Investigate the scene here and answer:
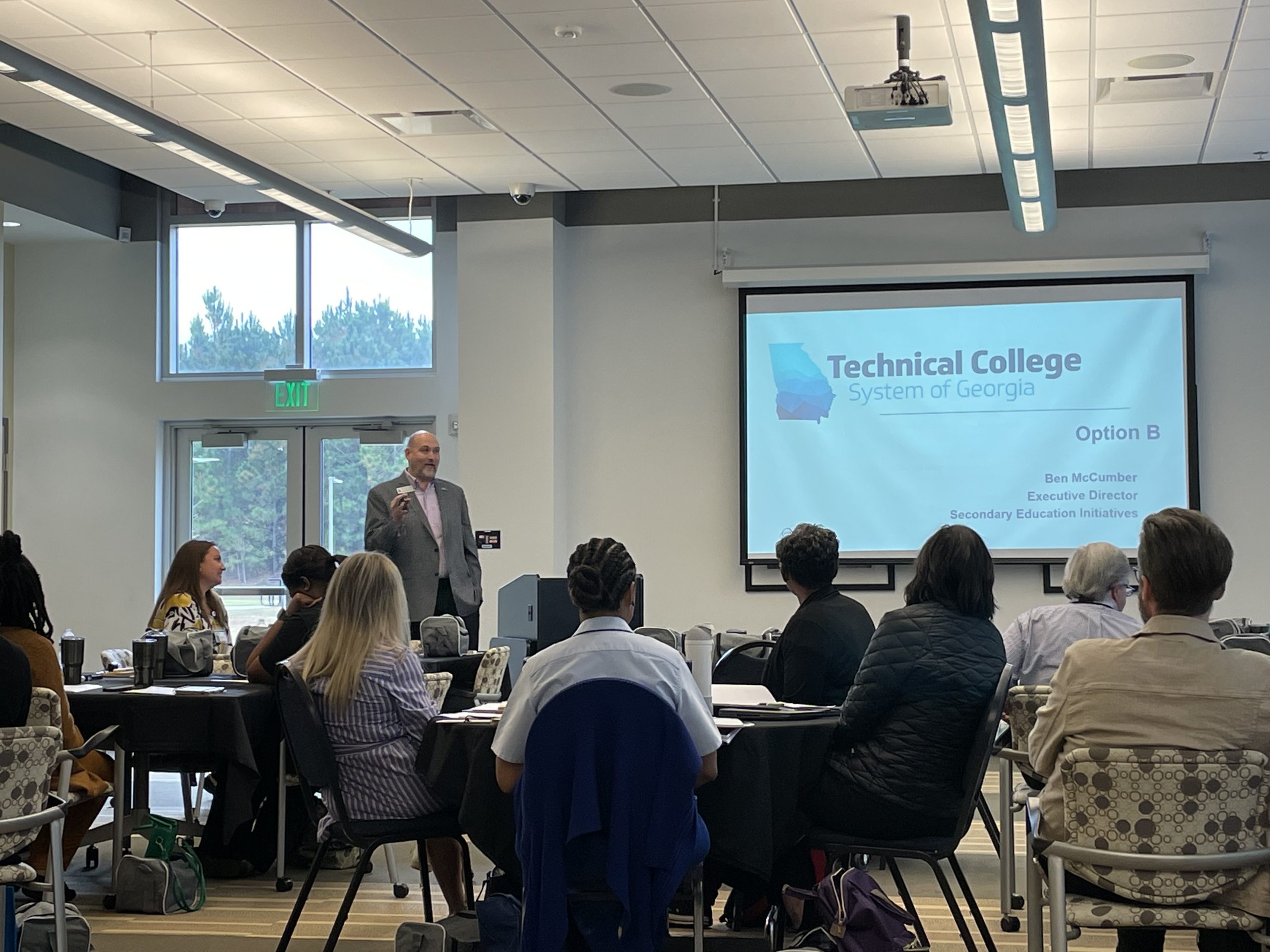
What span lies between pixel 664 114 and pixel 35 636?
14.2 ft

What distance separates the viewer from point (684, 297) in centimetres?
951

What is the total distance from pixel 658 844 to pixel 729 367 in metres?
6.55

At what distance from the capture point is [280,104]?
7254mm

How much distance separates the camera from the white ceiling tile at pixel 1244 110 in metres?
7.16

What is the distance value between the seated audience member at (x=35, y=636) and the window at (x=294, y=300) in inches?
221

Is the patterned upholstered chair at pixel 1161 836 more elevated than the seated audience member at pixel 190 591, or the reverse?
the seated audience member at pixel 190 591

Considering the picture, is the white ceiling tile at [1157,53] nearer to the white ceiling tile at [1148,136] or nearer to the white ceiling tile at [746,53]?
the white ceiling tile at [1148,136]

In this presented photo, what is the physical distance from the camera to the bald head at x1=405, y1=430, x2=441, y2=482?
291 inches

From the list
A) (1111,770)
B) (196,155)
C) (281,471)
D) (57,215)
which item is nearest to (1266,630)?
(1111,770)

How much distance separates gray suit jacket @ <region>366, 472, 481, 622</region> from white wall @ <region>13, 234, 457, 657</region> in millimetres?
3081

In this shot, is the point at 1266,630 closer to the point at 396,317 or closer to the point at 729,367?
the point at 729,367

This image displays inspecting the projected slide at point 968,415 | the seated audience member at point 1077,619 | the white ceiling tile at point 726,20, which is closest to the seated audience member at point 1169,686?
the seated audience member at point 1077,619

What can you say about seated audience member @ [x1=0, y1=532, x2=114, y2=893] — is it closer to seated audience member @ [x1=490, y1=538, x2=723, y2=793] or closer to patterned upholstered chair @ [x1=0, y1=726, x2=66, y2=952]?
patterned upholstered chair @ [x1=0, y1=726, x2=66, y2=952]

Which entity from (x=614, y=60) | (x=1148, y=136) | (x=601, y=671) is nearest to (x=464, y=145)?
(x=614, y=60)
